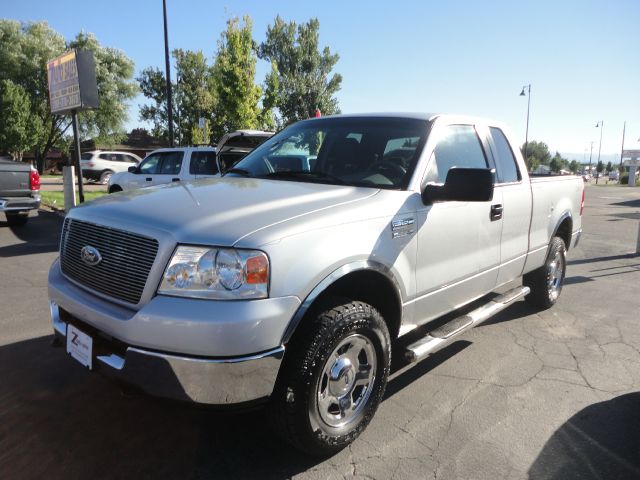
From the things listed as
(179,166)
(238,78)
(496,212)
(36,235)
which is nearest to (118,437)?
(496,212)

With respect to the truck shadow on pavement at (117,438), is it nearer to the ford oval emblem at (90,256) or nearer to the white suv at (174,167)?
the ford oval emblem at (90,256)

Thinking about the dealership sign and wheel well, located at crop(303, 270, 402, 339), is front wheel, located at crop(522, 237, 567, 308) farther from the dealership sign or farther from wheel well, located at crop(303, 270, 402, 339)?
the dealership sign

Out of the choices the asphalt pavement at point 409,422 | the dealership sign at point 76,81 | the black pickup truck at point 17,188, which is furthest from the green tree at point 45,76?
the asphalt pavement at point 409,422

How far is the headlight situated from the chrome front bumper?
0.89ft

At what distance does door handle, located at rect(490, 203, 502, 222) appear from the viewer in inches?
142

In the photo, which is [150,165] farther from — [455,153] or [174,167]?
[455,153]

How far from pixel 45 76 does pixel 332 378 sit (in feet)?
129

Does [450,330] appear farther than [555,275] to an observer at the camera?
No

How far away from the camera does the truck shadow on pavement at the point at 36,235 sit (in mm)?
7609

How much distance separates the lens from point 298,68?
1845 inches

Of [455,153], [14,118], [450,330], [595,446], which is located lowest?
[595,446]

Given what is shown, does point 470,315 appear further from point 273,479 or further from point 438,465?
point 273,479

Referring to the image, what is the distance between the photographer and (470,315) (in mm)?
3582

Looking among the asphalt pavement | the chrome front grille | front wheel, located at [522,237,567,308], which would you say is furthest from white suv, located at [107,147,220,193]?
the chrome front grille
